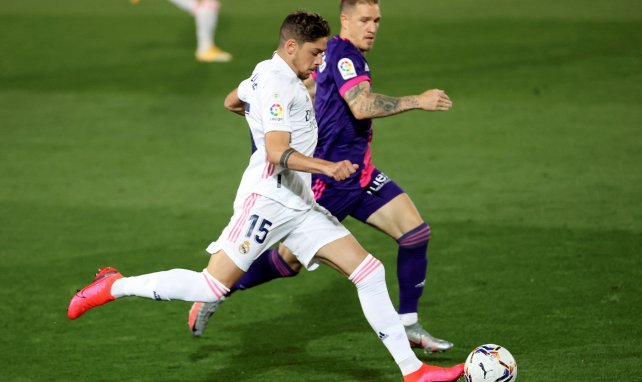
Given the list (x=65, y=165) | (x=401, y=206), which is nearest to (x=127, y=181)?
(x=65, y=165)

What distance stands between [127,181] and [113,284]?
461 centimetres

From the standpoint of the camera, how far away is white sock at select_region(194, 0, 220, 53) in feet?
49.5

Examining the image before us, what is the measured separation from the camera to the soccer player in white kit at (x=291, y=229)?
5355 mm

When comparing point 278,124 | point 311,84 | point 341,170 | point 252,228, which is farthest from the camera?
point 311,84

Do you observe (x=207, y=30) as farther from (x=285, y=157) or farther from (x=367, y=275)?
(x=285, y=157)

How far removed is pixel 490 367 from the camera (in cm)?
530

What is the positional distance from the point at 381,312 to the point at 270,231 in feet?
2.35

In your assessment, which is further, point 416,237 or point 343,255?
point 416,237

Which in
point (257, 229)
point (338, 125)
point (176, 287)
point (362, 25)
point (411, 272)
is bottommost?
point (411, 272)

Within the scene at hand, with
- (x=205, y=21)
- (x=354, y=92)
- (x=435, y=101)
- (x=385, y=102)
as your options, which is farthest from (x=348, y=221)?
(x=205, y=21)

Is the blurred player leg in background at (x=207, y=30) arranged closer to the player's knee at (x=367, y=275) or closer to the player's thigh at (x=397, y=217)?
the player's thigh at (x=397, y=217)

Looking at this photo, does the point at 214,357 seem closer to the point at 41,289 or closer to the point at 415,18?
the point at 41,289

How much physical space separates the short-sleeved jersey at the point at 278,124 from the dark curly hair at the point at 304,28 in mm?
142

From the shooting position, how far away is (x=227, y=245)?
17.8ft
